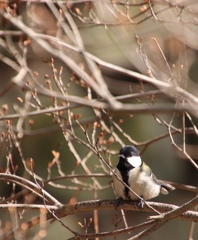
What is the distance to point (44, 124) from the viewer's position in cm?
1153

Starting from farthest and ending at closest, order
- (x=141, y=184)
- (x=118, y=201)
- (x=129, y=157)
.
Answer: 1. (x=129, y=157)
2. (x=141, y=184)
3. (x=118, y=201)

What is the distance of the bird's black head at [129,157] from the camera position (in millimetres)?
5773

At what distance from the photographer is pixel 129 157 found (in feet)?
19.0

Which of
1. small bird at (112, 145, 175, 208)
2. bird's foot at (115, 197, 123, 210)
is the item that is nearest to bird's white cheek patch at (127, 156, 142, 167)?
small bird at (112, 145, 175, 208)

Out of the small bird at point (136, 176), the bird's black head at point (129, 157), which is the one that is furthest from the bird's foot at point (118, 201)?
the bird's black head at point (129, 157)

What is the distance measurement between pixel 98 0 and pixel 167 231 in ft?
22.7

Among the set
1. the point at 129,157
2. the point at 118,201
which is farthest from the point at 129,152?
the point at 118,201

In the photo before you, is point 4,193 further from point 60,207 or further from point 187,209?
point 187,209

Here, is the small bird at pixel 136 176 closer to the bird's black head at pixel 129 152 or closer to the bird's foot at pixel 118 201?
the bird's black head at pixel 129 152

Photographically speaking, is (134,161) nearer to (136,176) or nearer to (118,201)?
(136,176)

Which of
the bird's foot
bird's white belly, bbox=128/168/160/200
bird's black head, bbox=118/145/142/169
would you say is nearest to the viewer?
the bird's foot

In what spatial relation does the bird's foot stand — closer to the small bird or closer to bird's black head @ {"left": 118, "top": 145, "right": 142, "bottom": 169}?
the small bird

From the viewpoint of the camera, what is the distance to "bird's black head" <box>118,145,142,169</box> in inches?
227

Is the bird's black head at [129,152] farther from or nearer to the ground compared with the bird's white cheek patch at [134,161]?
farther from the ground
